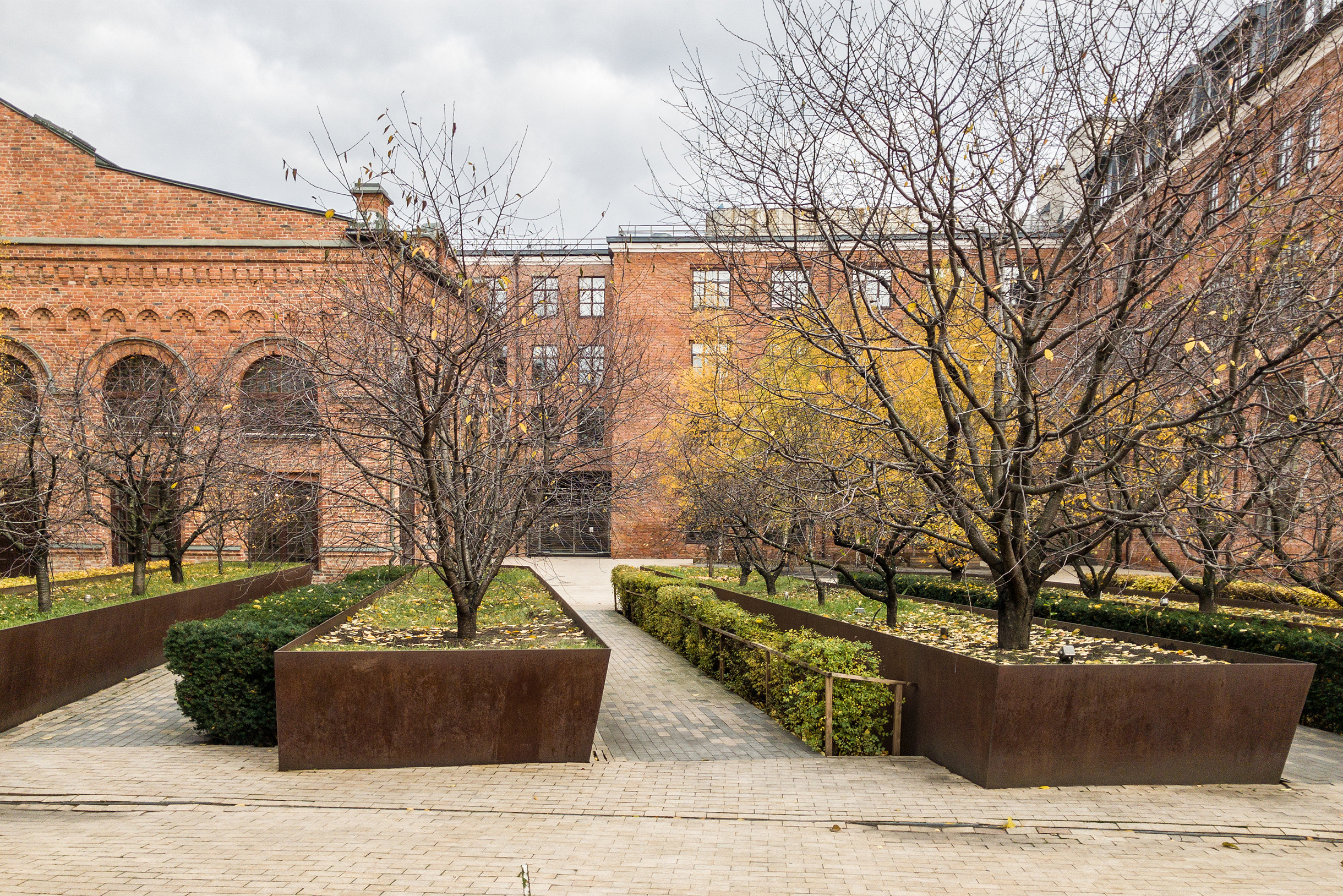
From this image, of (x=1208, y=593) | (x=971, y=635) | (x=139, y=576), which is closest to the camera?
(x=971, y=635)

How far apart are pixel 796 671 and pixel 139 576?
9.22 metres

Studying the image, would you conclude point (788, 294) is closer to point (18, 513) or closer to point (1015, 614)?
point (1015, 614)

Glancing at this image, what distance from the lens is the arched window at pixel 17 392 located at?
1253 cm

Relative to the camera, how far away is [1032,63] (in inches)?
263

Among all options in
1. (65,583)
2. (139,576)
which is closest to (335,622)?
(139,576)

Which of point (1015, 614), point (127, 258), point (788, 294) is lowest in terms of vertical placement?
point (1015, 614)

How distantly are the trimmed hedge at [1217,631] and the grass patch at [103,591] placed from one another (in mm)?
9963

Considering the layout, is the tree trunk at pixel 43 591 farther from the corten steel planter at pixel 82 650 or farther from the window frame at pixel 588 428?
the window frame at pixel 588 428

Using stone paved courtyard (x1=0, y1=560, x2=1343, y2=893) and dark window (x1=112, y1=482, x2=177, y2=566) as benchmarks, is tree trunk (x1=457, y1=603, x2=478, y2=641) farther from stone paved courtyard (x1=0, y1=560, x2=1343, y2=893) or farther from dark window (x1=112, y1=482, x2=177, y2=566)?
dark window (x1=112, y1=482, x2=177, y2=566)

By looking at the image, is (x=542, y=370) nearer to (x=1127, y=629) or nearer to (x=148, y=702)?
(x=148, y=702)

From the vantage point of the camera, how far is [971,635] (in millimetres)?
8406

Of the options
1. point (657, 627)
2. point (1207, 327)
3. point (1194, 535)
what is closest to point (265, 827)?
point (1207, 327)

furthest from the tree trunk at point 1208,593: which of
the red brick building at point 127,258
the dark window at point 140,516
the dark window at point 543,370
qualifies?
the dark window at point 140,516

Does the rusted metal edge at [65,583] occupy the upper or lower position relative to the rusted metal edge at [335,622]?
lower
